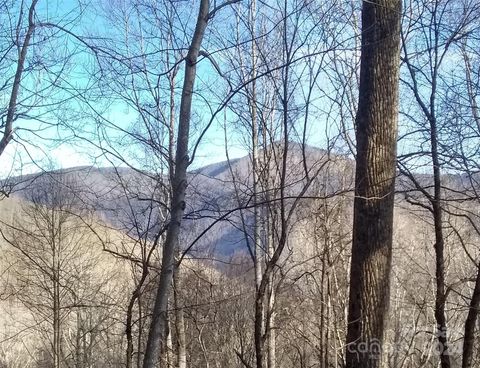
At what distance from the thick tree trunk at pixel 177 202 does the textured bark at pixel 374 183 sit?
4.73ft

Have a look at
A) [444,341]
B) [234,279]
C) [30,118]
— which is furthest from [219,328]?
[30,118]

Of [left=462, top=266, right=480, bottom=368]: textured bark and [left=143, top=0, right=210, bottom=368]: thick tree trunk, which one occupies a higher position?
[left=143, top=0, right=210, bottom=368]: thick tree trunk

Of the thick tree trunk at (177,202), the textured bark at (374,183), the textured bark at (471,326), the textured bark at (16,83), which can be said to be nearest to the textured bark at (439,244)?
the textured bark at (471,326)

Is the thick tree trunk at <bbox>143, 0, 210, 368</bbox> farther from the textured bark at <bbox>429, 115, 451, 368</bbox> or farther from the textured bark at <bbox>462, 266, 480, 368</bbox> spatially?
the textured bark at <bbox>462, 266, 480, 368</bbox>

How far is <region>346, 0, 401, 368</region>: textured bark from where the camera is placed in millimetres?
4148

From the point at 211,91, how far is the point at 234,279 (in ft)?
38.5

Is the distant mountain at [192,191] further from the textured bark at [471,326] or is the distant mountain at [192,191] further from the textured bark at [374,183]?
the textured bark at [471,326]

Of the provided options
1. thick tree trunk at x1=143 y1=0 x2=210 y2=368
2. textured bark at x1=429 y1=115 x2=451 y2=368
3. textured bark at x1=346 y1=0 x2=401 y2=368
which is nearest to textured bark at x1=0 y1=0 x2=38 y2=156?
thick tree trunk at x1=143 y1=0 x2=210 y2=368

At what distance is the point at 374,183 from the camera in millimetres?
4281

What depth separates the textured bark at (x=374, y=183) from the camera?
415 cm

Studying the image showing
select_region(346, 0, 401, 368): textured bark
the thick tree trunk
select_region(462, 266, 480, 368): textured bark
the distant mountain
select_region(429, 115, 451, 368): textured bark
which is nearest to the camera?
the thick tree trunk

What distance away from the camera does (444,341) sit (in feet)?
21.3

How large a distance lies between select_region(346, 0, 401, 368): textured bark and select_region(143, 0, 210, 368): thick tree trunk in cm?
144

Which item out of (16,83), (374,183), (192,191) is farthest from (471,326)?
(16,83)
